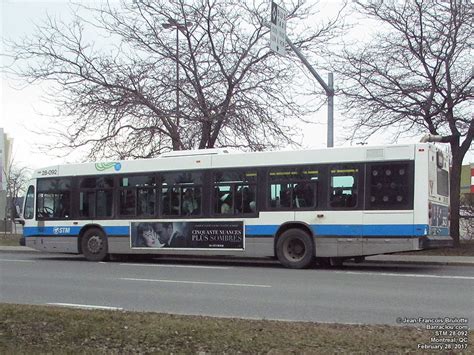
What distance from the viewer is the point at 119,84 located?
20.3 meters

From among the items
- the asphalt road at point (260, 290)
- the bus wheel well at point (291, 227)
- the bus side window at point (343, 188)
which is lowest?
the asphalt road at point (260, 290)

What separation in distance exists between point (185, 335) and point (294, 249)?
29.0 feet

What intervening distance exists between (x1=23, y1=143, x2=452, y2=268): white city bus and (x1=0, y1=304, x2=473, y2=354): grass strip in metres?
7.29

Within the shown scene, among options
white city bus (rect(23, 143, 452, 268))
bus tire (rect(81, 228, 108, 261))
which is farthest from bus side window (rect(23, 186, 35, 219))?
bus tire (rect(81, 228, 108, 261))

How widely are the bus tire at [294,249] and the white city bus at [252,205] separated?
1.1 inches

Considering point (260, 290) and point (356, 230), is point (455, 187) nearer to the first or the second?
point (356, 230)

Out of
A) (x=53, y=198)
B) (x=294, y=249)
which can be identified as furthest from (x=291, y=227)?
(x=53, y=198)

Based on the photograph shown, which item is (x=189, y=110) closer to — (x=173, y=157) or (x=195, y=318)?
(x=173, y=157)

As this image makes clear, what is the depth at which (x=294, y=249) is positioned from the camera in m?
14.5

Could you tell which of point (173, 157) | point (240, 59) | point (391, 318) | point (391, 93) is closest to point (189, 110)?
point (240, 59)

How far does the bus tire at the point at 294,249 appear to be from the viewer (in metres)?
14.2

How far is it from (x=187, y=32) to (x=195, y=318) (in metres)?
15.3

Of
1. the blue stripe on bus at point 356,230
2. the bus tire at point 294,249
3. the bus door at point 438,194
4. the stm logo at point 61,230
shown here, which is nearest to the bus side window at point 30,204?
the stm logo at point 61,230

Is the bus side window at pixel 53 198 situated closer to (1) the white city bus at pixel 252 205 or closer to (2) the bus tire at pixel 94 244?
(1) the white city bus at pixel 252 205
